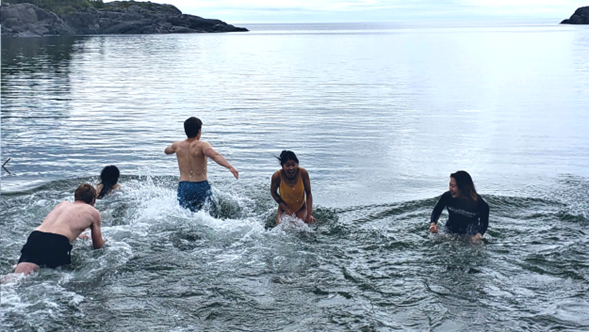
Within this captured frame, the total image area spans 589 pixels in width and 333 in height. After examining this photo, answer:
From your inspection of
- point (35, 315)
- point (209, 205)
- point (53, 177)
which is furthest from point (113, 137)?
point (35, 315)

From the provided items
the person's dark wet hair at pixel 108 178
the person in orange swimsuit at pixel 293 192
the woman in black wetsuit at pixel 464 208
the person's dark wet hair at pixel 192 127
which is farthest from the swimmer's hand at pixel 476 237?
the person's dark wet hair at pixel 108 178

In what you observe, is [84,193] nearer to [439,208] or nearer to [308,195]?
[308,195]

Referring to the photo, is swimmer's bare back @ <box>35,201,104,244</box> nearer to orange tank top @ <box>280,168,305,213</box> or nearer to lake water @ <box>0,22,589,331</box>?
lake water @ <box>0,22,589,331</box>

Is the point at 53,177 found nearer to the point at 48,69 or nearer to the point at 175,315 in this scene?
the point at 175,315

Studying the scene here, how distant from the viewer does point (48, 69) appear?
145 feet

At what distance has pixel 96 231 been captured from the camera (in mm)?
9000

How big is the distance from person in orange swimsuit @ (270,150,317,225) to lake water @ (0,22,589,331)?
1.10 ft

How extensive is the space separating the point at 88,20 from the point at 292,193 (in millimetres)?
129592

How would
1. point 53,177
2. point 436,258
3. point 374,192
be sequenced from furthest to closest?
point 53,177, point 374,192, point 436,258

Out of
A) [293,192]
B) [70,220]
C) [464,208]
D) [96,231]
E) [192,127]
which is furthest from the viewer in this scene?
[192,127]

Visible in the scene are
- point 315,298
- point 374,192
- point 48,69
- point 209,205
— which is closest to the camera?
point 315,298

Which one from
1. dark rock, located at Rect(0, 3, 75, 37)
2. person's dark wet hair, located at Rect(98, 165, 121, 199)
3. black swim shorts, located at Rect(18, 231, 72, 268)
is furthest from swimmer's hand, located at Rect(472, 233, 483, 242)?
dark rock, located at Rect(0, 3, 75, 37)

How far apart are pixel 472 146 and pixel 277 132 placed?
645cm

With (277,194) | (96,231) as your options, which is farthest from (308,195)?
(96,231)
